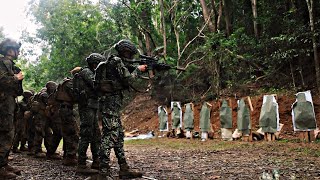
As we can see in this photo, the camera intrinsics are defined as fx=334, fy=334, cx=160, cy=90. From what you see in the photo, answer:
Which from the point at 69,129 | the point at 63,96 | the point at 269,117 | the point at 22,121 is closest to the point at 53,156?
the point at 69,129

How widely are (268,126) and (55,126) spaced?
243 inches

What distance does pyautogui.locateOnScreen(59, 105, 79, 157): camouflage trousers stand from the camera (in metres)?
6.65

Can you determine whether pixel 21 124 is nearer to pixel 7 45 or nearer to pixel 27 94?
pixel 27 94

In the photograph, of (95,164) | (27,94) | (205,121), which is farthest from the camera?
(205,121)

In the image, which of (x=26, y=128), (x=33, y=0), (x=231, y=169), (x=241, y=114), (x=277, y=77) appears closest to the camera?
(x=231, y=169)

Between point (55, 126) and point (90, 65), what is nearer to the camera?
point (90, 65)

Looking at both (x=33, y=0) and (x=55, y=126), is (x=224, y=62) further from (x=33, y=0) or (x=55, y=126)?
(x=33, y=0)

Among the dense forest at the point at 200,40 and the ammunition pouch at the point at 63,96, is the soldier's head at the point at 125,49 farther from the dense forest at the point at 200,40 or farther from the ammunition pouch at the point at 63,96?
the dense forest at the point at 200,40

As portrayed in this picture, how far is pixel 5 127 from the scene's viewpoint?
521cm

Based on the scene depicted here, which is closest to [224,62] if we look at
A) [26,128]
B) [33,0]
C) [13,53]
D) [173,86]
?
[173,86]

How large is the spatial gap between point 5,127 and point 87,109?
132 centimetres

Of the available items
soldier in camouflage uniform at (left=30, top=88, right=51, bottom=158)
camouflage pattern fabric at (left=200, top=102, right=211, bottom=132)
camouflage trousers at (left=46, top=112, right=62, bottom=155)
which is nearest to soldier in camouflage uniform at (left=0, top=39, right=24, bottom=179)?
camouflage trousers at (left=46, top=112, right=62, bottom=155)

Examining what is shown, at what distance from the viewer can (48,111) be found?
7.86 meters

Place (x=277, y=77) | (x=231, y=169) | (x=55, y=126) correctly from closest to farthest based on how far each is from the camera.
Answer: (x=231, y=169) < (x=55, y=126) < (x=277, y=77)
